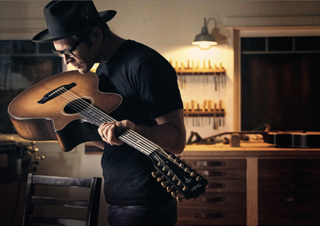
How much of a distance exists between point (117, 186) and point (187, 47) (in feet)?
6.63

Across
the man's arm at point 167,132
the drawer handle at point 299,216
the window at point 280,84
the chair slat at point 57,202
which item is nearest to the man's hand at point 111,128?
the man's arm at point 167,132

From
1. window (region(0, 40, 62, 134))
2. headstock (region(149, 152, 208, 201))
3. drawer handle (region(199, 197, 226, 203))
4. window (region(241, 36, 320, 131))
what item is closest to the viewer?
headstock (region(149, 152, 208, 201))

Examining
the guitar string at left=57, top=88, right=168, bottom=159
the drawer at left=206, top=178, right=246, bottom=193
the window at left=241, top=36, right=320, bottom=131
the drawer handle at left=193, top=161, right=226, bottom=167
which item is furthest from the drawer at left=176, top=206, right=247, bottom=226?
the guitar string at left=57, top=88, right=168, bottom=159

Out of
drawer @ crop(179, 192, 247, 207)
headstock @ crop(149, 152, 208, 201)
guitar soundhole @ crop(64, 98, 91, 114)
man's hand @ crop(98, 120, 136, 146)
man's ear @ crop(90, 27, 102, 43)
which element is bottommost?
drawer @ crop(179, 192, 247, 207)

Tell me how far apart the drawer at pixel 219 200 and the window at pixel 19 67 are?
155cm

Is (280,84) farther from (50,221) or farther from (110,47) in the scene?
(50,221)

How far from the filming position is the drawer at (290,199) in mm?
2490

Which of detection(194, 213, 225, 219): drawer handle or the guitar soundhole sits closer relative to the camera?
the guitar soundhole

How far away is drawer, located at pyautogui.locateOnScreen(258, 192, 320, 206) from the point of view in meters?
2.49

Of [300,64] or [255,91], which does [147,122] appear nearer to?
[255,91]

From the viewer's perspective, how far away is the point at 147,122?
1.09 metres

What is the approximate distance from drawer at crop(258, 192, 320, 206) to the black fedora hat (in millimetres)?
2049

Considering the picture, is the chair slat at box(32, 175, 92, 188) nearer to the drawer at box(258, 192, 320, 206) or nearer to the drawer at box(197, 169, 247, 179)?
the drawer at box(197, 169, 247, 179)

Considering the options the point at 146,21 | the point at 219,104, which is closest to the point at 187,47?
the point at 146,21
